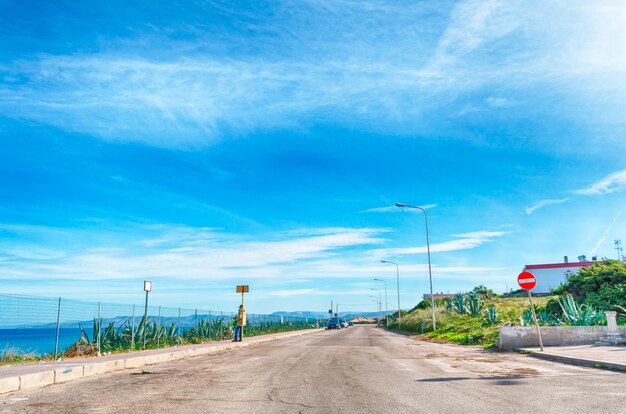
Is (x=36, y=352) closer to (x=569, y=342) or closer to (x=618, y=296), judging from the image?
(x=569, y=342)

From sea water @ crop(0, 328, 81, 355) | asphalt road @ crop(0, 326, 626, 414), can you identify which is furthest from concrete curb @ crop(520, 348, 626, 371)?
sea water @ crop(0, 328, 81, 355)

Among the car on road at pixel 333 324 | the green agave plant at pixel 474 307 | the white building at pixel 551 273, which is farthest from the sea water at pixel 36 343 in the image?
the white building at pixel 551 273

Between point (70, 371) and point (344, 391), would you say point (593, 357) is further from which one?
point (70, 371)

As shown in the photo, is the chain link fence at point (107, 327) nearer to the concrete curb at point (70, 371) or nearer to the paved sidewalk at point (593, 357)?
the concrete curb at point (70, 371)

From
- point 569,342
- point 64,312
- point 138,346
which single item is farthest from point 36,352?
point 569,342

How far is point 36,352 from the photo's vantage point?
16531 millimetres

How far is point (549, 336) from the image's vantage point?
1859 cm

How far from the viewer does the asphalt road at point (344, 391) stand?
7.63m

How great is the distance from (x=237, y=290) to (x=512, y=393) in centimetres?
2188

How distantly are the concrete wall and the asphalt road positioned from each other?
510cm

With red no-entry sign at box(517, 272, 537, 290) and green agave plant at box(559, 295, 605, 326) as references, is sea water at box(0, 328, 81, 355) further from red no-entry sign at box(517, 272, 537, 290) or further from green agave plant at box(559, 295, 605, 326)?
green agave plant at box(559, 295, 605, 326)

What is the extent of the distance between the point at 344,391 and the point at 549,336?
41.5 ft

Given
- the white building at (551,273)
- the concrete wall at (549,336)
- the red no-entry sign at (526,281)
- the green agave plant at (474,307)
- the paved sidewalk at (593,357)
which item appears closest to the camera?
the paved sidewalk at (593,357)

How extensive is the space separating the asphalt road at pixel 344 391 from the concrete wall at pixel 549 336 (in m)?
5.10
